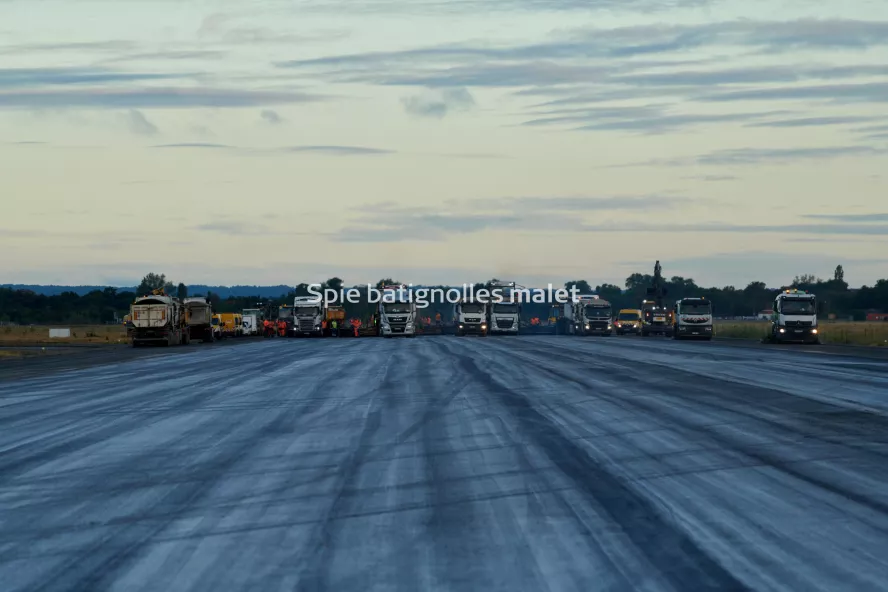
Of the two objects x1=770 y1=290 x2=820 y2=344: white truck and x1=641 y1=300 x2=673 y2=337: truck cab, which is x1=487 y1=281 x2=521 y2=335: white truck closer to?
x1=641 y1=300 x2=673 y2=337: truck cab

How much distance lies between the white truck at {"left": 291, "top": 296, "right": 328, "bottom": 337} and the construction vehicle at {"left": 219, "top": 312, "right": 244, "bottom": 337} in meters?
5.58

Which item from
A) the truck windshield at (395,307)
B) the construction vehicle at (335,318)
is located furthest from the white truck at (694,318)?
the construction vehicle at (335,318)

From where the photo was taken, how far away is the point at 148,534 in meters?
9.53

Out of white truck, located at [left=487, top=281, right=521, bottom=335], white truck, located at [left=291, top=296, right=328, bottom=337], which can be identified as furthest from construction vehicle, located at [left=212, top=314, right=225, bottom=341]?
white truck, located at [left=487, top=281, right=521, bottom=335]

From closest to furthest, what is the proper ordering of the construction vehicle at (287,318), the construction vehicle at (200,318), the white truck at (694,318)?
the white truck at (694,318)
the construction vehicle at (200,318)
the construction vehicle at (287,318)

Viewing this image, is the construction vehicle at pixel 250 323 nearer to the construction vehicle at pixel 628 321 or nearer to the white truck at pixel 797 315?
the construction vehicle at pixel 628 321

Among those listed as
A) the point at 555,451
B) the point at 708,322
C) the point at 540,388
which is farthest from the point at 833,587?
the point at 708,322

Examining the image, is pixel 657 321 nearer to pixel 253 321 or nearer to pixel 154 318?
pixel 253 321

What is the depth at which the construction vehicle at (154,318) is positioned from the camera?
6106 cm

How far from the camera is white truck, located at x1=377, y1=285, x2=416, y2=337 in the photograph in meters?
77.5

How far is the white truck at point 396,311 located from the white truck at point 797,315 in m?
26.4

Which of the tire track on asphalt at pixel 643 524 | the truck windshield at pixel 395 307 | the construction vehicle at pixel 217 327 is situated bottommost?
the tire track on asphalt at pixel 643 524

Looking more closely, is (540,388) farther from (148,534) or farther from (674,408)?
(148,534)

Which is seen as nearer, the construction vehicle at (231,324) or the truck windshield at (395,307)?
the truck windshield at (395,307)
